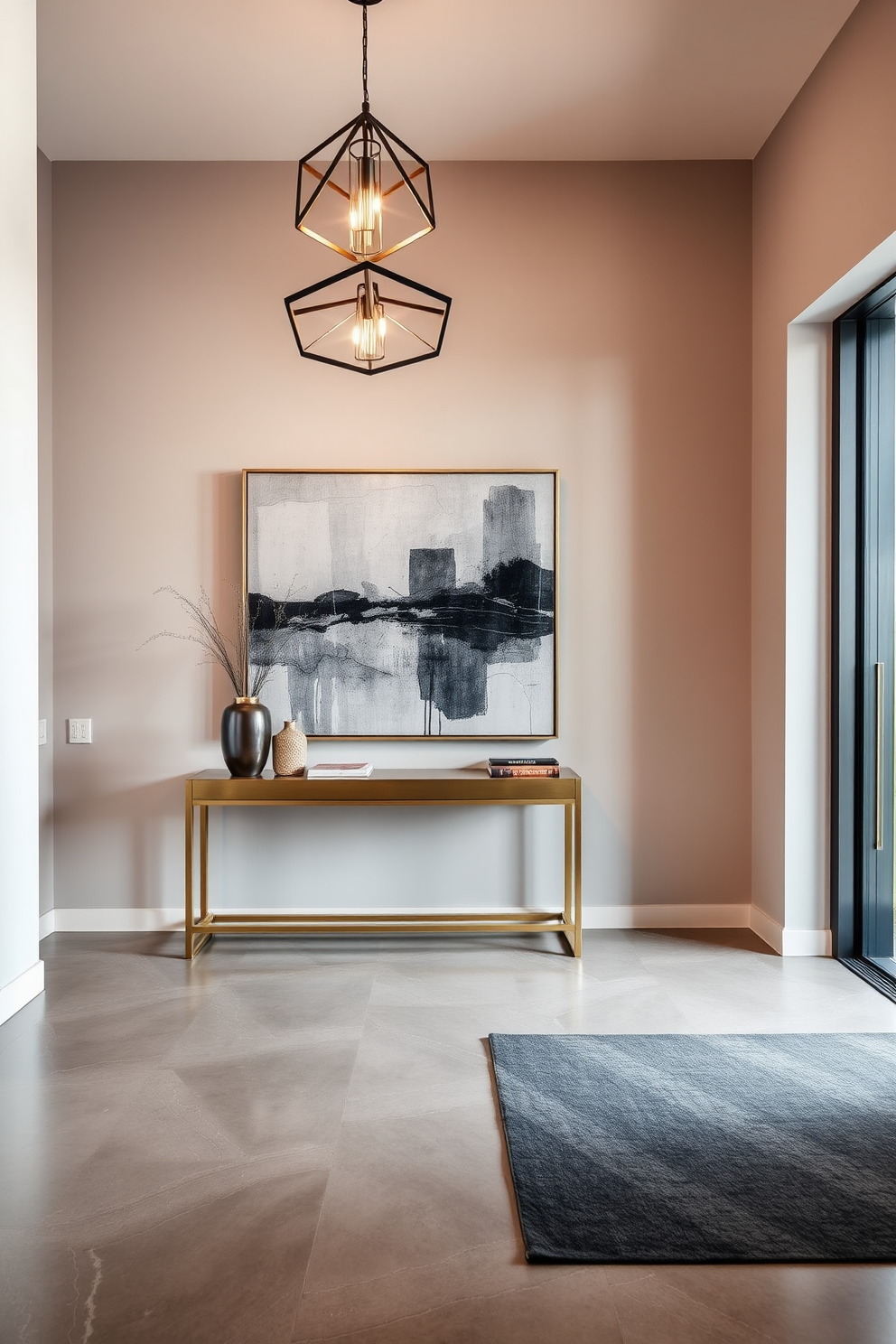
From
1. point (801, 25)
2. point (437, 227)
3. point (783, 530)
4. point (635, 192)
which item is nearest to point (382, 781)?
point (783, 530)

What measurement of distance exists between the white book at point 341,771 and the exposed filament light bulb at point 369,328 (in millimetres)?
1506

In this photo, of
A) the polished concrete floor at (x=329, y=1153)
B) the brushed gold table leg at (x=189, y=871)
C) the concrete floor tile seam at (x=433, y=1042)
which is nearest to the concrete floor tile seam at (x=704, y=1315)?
the polished concrete floor at (x=329, y=1153)

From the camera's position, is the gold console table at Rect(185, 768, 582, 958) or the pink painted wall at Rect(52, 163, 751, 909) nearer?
the gold console table at Rect(185, 768, 582, 958)

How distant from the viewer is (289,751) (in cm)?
357

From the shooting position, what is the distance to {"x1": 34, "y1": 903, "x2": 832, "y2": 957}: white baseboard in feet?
12.6

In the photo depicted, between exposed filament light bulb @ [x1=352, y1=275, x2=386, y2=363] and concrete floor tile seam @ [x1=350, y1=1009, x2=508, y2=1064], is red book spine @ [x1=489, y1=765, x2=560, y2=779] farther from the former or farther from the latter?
exposed filament light bulb @ [x1=352, y1=275, x2=386, y2=363]

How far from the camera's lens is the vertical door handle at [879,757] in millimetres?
3332

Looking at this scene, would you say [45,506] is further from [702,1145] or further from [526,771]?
[702,1145]

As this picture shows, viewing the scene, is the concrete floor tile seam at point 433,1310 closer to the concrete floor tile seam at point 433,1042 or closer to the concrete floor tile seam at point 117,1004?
the concrete floor tile seam at point 433,1042

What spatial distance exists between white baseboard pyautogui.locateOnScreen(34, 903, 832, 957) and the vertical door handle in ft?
2.17

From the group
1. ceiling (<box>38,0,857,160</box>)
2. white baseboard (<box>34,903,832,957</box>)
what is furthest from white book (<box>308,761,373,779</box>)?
ceiling (<box>38,0,857,160</box>)

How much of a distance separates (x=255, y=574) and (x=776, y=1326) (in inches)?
120

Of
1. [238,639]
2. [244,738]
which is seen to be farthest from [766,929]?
[238,639]

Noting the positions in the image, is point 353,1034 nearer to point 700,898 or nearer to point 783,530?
point 700,898
